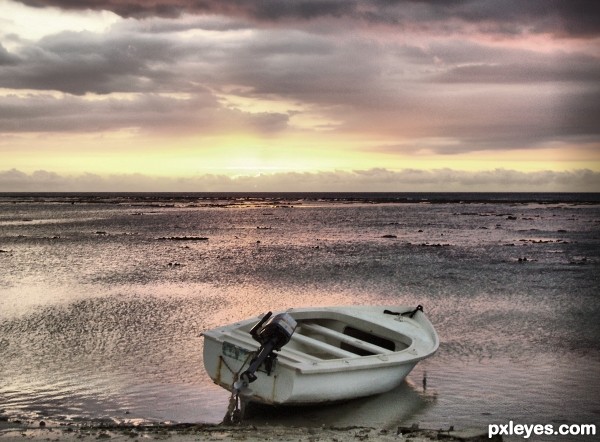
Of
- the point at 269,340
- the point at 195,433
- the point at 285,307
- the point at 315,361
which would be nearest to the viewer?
the point at 195,433

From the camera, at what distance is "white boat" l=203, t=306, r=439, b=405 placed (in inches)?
322

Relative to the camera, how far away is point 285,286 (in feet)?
69.6

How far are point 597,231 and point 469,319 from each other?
3814 centimetres

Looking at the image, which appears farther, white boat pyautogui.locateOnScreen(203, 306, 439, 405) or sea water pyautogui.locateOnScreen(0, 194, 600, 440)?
sea water pyautogui.locateOnScreen(0, 194, 600, 440)

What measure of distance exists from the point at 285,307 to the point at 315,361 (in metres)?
8.92

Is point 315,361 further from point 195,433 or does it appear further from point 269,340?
point 195,433

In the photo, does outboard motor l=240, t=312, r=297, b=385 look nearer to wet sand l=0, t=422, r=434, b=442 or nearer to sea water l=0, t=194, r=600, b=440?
wet sand l=0, t=422, r=434, b=442

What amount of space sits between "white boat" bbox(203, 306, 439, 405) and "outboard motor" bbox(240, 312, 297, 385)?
0.6 inches

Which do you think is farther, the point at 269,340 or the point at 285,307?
the point at 285,307

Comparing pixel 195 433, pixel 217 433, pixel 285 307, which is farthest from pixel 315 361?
pixel 285 307

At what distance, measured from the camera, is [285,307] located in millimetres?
17406

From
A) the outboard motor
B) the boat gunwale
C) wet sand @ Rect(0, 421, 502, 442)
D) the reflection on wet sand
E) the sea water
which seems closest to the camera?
wet sand @ Rect(0, 421, 502, 442)

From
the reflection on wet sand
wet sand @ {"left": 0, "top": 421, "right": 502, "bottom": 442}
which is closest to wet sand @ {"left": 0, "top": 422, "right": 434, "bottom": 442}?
wet sand @ {"left": 0, "top": 421, "right": 502, "bottom": 442}

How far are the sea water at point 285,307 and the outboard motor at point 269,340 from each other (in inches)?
34.2
